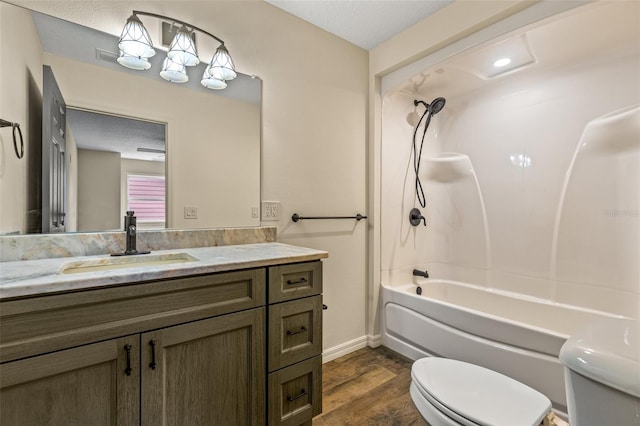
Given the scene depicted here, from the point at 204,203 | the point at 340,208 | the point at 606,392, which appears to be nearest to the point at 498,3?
the point at 340,208

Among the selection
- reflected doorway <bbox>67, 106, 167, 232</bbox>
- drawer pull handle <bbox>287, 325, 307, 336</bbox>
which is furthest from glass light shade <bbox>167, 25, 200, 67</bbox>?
drawer pull handle <bbox>287, 325, 307, 336</bbox>

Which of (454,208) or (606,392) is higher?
(454,208)

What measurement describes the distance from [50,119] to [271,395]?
155 centimetres

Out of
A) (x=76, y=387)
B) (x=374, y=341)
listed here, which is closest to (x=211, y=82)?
(x=76, y=387)

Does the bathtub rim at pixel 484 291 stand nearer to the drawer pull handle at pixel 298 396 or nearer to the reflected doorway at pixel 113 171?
the drawer pull handle at pixel 298 396

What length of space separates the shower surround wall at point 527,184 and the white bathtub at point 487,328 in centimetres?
13

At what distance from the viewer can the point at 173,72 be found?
5.02 ft

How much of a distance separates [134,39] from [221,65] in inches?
16.5

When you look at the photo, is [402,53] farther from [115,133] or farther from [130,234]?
[130,234]

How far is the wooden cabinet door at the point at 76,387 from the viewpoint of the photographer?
2.54 ft

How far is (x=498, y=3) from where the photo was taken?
1.60 m

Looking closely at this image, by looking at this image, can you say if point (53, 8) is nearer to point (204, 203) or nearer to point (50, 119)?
point (50, 119)

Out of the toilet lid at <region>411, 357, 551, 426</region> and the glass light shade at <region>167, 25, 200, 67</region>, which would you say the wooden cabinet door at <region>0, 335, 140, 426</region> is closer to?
the toilet lid at <region>411, 357, 551, 426</region>

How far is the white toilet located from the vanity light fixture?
1862mm
